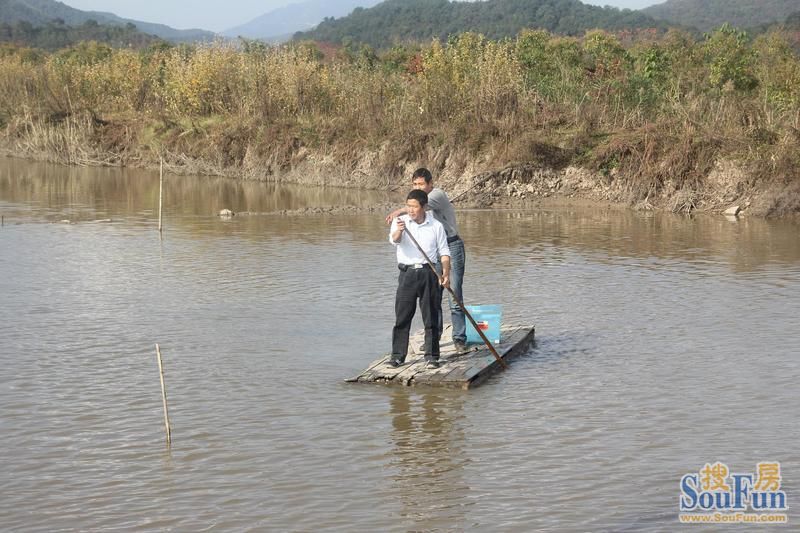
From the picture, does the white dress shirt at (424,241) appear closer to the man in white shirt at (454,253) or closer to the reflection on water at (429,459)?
the man in white shirt at (454,253)

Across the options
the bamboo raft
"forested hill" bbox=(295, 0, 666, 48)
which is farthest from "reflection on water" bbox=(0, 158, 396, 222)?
"forested hill" bbox=(295, 0, 666, 48)

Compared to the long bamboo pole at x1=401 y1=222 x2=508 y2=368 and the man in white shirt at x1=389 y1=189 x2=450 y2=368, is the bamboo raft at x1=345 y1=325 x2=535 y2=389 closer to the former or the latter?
the long bamboo pole at x1=401 y1=222 x2=508 y2=368

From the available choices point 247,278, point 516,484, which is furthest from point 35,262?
point 516,484

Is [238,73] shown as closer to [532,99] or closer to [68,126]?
[68,126]

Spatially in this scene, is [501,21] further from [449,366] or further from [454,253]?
[449,366]

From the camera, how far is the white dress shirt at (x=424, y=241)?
10.2 metres

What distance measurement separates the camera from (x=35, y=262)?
17375mm

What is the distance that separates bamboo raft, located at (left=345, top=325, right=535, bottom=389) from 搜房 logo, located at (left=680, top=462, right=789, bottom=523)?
2.71 m

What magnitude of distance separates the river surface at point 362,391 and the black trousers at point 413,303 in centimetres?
54

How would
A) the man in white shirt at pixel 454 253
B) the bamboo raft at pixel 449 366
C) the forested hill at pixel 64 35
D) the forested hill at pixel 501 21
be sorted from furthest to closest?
the forested hill at pixel 501 21 < the forested hill at pixel 64 35 < the man in white shirt at pixel 454 253 < the bamboo raft at pixel 449 366

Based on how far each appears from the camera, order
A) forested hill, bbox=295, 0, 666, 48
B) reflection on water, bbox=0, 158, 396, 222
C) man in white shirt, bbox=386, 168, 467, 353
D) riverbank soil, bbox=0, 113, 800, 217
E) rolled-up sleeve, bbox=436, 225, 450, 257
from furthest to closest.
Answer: forested hill, bbox=295, 0, 666, 48 → reflection on water, bbox=0, 158, 396, 222 → riverbank soil, bbox=0, 113, 800, 217 → man in white shirt, bbox=386, 168, 467, 353 → rolled-up sleeve, bbox=436, 225, 450, 257

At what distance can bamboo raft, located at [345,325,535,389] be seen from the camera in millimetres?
10008

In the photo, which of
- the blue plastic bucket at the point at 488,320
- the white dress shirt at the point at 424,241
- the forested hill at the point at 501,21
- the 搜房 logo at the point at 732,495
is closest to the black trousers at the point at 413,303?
the white dress shirt at the point at 424,241

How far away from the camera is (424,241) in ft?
33.5
